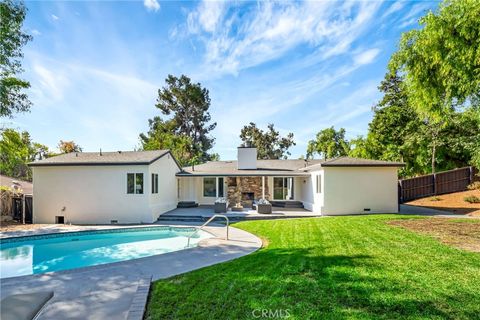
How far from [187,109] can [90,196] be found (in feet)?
86.0

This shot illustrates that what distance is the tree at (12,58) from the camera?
1198cm

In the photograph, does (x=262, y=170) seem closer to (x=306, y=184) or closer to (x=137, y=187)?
(x=306, y=184)

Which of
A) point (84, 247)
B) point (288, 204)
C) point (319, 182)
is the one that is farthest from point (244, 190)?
point (84, 247)

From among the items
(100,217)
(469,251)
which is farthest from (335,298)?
(100,217)

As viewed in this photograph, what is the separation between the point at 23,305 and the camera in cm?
496

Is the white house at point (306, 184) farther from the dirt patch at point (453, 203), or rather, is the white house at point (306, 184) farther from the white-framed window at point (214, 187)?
the dirt patch at point (453, 203)

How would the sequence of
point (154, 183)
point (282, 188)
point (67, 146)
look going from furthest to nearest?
1. point (67, 146)
2. point (282, 188)
3. point (154, 183)

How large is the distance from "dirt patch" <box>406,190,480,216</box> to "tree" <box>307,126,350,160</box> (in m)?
14.7

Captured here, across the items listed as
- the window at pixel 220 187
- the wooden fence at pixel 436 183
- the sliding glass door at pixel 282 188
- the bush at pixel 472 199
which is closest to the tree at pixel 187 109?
the window at pixel 220 187

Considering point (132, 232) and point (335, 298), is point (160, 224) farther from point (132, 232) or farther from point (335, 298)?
point (335, 298)

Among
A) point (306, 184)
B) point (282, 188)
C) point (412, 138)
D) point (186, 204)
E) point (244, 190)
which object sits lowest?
point (186, 204)

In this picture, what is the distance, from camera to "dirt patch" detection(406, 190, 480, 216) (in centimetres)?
1652

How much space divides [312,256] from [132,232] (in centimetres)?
1028

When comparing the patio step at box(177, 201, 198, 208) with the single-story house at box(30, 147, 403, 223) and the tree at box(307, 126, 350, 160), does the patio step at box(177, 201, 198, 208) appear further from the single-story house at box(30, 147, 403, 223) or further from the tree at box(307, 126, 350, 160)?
the tree at box(307, 126, 350, 160)
